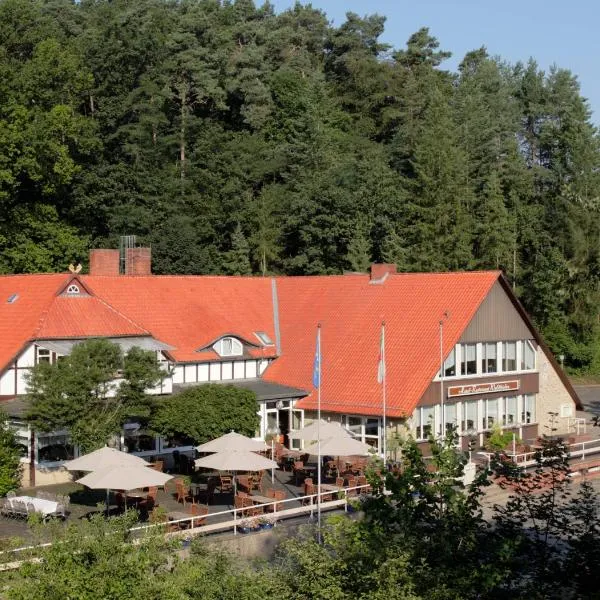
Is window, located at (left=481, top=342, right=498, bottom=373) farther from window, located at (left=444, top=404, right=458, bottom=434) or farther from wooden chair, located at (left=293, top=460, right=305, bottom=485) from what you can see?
wooden chair, located at (left=293, top=460, right=305, bottom=485)

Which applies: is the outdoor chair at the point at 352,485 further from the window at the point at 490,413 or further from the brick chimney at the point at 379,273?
the brick chimney at the point at 379,273

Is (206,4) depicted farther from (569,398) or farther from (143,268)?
(569,398)

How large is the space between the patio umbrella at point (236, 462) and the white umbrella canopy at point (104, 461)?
Answer: 7.17ft

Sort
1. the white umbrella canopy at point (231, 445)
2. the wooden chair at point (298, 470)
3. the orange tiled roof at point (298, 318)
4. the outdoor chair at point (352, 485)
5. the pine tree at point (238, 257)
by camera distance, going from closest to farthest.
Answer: the white umbrella canopy at point (231, 445), the outdoor chair at point (352, 485), the wooden chair at point (298, 470), the orange tiled roof at point (298, 318), the pine tree at point (238, 257)

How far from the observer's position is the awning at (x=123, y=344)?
103ft

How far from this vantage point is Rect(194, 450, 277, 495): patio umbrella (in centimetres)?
2612

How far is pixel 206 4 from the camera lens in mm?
84250

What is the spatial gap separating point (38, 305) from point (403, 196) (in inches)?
1352

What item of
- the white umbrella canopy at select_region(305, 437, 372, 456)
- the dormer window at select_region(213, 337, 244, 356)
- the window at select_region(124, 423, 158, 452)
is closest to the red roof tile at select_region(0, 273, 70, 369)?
the window at select_region(124, 423, 158, 452)

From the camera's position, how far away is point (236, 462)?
26.3 metres

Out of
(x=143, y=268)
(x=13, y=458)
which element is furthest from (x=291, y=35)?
(x=13, y=458)

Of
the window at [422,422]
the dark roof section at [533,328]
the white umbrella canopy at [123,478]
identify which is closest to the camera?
the white umbrella canopy at [123,478]

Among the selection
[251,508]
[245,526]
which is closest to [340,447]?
[251,508]

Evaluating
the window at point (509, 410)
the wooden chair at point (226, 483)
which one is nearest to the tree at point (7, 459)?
the wooden chair at point (226, 483)
